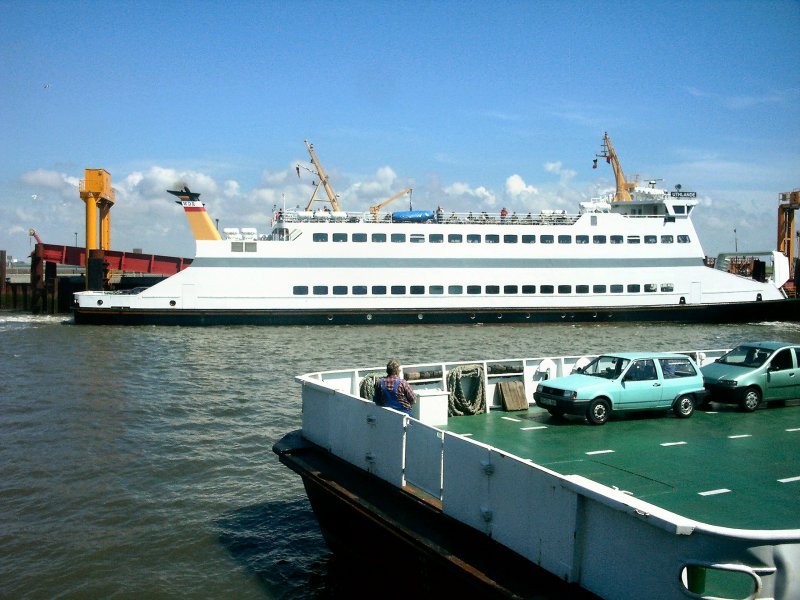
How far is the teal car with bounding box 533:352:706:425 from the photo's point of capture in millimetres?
9445

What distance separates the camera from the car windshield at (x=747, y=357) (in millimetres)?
10875

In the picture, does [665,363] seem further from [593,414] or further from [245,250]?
[245,250]

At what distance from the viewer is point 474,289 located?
38.2m

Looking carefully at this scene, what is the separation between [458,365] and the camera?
10.6 metres

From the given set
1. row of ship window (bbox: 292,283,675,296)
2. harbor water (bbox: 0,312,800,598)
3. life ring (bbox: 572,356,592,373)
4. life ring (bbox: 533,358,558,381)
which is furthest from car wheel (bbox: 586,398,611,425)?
row of ship window (bbox: 292,283,675,296)

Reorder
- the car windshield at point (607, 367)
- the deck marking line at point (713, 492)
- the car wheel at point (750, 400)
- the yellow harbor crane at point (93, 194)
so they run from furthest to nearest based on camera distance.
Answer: the yellow harbor crane at point (93, 194), the car wheel at point (750, 400), the car windshield at point (607, 367), the deck marking line at point (713, 492)

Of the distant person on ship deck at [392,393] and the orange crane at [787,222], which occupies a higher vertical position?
the orange crane at [787,222]

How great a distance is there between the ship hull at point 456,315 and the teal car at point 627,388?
26783 mm

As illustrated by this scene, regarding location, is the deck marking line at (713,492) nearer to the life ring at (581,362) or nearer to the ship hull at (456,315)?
the life ring at (581,362)

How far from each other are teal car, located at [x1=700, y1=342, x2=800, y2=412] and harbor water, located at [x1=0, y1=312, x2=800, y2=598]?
629 cm

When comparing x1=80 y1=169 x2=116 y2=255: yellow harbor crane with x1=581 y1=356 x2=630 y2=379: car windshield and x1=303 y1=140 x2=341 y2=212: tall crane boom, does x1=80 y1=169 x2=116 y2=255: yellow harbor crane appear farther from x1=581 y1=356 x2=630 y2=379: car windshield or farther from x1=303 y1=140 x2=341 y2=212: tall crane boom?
x1=581 y1=356 x2=630 y2=379: car windshield

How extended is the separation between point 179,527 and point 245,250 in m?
28.0

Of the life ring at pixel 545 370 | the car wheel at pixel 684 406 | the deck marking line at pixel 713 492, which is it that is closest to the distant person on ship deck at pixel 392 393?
the deck marking line at pixel 713 492

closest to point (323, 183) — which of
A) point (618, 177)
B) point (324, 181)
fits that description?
point (324, 181)
